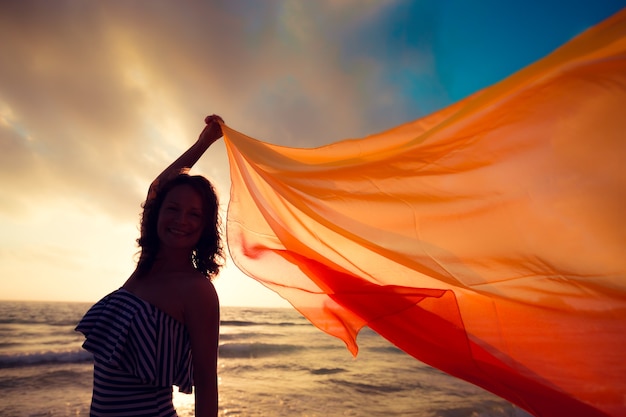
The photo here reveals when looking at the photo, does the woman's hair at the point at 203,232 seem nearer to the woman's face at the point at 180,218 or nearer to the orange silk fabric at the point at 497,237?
the woman's face at the point at 180,218

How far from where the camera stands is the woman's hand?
335cm

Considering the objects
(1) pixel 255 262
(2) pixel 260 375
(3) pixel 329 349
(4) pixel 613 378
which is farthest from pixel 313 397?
(3) pixel 329 349

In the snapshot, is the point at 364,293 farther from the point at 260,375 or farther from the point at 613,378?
the point at 260,375

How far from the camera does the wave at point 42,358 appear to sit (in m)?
14.0

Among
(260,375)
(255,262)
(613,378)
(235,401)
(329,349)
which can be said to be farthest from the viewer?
(329,349)

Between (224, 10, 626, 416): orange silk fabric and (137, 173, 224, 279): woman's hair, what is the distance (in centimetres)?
72

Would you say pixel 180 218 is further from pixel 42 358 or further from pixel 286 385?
pixel 42 358

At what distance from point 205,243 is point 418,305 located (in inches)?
52.4

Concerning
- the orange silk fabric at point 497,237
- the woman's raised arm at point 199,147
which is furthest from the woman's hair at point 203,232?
the orange silk fabric at point 497,237

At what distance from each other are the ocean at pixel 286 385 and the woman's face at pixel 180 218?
720cm

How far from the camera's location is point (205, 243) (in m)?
2.44

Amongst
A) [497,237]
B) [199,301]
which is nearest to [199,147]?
[199,301]

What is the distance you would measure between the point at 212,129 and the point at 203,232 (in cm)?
122

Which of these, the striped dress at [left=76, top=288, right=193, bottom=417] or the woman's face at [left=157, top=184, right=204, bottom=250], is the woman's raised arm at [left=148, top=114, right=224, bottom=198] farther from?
the striped dress at [left=76, top=288, right=193, bottom=417]
